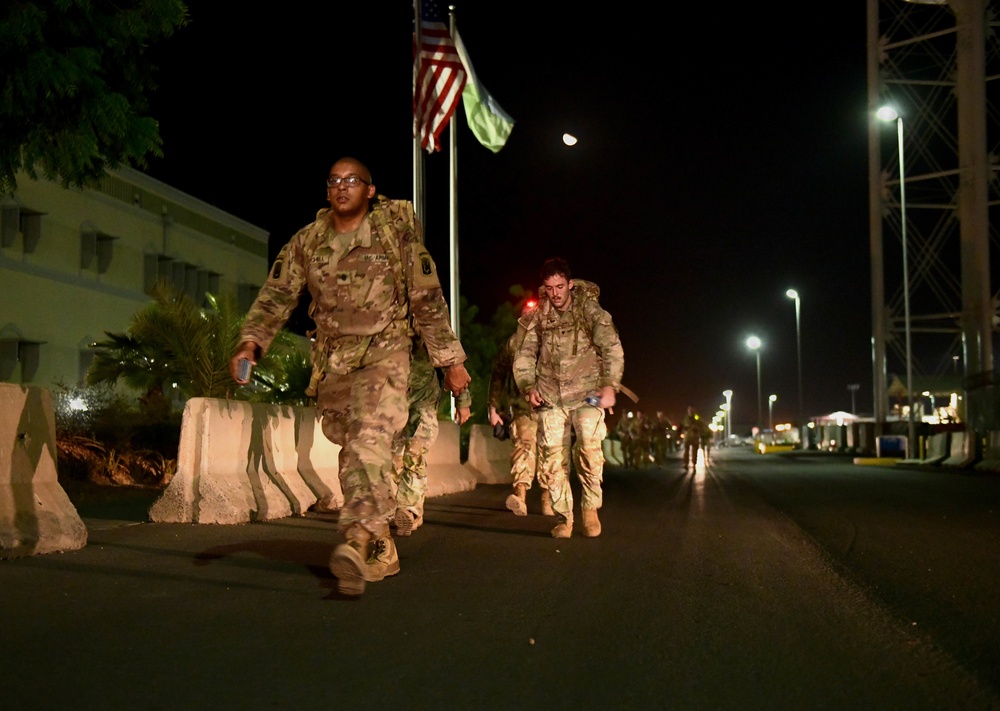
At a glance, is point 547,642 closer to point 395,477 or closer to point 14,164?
point 395,477

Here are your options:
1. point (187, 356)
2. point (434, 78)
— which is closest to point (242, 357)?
point (187, 356)

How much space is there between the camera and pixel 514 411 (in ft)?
39.2

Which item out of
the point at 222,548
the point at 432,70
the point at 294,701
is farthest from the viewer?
the point at 432,70

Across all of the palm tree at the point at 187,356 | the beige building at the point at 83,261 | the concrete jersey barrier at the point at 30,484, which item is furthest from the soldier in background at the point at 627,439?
the concrete jersey barrier at the point at 30,484

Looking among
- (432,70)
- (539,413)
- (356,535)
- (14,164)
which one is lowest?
(356,535)

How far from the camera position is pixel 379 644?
4359mm

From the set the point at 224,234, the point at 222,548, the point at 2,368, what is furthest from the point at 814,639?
the point at 224,234

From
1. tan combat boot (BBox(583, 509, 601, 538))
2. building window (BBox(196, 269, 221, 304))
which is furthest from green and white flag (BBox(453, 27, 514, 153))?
building window (BBox(196, 269, 221, 304))

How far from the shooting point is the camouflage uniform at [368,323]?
5.73 m

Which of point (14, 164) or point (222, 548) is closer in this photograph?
point (222, 548)

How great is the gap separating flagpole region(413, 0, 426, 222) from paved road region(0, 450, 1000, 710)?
980 centimetres

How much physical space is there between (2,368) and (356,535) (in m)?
26.3

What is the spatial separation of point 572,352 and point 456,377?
2.57m

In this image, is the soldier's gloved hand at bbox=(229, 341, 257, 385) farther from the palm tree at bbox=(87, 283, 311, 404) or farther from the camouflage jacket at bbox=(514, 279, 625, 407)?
the palm tree at bbox=(87, 283, 311, 404)
